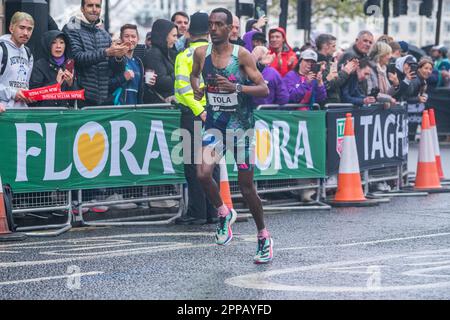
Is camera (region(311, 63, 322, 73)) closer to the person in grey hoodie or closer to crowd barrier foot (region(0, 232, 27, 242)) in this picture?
the person in grey hoodie

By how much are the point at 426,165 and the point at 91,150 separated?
18.1 ft

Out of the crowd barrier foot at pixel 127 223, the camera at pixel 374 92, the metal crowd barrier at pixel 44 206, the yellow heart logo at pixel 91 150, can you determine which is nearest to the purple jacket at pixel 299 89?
the camera at pixel 374 92

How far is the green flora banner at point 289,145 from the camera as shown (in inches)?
521

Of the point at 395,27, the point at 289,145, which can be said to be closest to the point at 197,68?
the point at 289,145

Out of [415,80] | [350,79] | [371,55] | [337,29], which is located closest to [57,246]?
[350,79]

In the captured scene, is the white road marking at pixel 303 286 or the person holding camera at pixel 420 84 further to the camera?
the person holding camera at pixel 420 84

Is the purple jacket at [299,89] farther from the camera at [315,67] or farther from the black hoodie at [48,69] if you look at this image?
the black hoodie at [48,69]

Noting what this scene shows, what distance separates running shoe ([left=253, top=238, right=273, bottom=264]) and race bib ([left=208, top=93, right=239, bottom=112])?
3.78 ft

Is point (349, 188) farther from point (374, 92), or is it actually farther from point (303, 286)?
point (303, 286)

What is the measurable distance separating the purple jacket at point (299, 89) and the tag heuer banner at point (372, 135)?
0.30 meters

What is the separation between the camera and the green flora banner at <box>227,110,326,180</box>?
13.2 metres

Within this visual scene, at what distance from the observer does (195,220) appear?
12.2m
